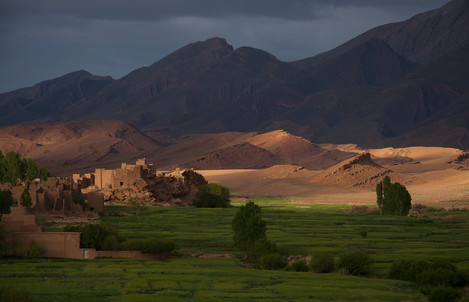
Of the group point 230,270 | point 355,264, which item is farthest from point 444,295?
point 230,270

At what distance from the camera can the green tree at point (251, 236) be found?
54062mm

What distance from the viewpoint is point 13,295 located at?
1334 inches

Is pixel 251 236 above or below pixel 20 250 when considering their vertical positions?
above

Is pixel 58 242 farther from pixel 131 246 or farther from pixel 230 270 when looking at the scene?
pixel 230 270

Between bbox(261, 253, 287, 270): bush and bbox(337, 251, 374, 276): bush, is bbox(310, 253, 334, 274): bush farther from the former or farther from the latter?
bbox(261, 253, 287, 270): bush

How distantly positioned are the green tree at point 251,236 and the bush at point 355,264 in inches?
285

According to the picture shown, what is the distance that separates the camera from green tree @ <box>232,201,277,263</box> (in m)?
A: 54.1

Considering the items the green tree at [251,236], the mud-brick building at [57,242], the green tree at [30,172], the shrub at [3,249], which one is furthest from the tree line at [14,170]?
the green tree at [251,236]

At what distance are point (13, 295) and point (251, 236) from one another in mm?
24324

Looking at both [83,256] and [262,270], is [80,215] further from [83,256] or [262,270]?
[262,270]

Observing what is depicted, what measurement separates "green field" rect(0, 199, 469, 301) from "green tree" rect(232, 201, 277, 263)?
1.70 m

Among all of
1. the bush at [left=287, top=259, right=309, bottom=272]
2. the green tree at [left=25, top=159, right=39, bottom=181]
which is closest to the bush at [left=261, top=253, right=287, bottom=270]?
the bush at [left=287, top=259, right=309, bottom=272]

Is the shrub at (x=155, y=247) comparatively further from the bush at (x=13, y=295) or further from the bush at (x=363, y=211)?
the bush at (x=363, y=211)

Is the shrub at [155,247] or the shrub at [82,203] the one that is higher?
the shrub at [82,203]
